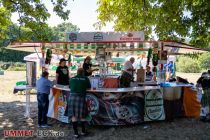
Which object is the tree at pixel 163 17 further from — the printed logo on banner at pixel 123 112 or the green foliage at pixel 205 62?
the green foliage at pixel 205 62

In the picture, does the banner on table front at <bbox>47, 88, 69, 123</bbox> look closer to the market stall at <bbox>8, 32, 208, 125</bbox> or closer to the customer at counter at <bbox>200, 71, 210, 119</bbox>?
the market stall at <bbox>8, 32, 208, 125</bbox>

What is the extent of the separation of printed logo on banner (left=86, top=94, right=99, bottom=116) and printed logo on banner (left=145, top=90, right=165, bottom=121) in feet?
5.55

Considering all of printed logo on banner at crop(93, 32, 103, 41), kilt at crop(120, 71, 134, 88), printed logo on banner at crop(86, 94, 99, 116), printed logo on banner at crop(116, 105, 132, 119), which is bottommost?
printed logo on banner at crop(116, 105, 132, 119)

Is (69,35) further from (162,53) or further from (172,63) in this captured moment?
(172,63)

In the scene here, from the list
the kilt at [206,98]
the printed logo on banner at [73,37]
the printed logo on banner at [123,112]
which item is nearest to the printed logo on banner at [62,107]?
the printed logo on banner at [123,112]

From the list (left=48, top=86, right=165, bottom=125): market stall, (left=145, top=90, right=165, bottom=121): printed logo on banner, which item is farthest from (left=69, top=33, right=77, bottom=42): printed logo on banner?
(left=145, top=90, right=165, bottom=121): printed logo on banner

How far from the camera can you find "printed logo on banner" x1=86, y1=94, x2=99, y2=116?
9.46m

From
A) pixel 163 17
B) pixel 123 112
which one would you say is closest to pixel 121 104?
pixel 123 112

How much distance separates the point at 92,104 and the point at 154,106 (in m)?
2.14

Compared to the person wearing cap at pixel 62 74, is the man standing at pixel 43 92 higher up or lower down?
lower down

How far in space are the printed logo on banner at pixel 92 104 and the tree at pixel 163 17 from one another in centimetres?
519

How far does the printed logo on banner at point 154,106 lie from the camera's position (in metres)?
9.98

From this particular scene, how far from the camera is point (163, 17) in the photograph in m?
13.6

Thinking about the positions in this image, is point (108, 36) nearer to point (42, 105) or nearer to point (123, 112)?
point (123, 112)
